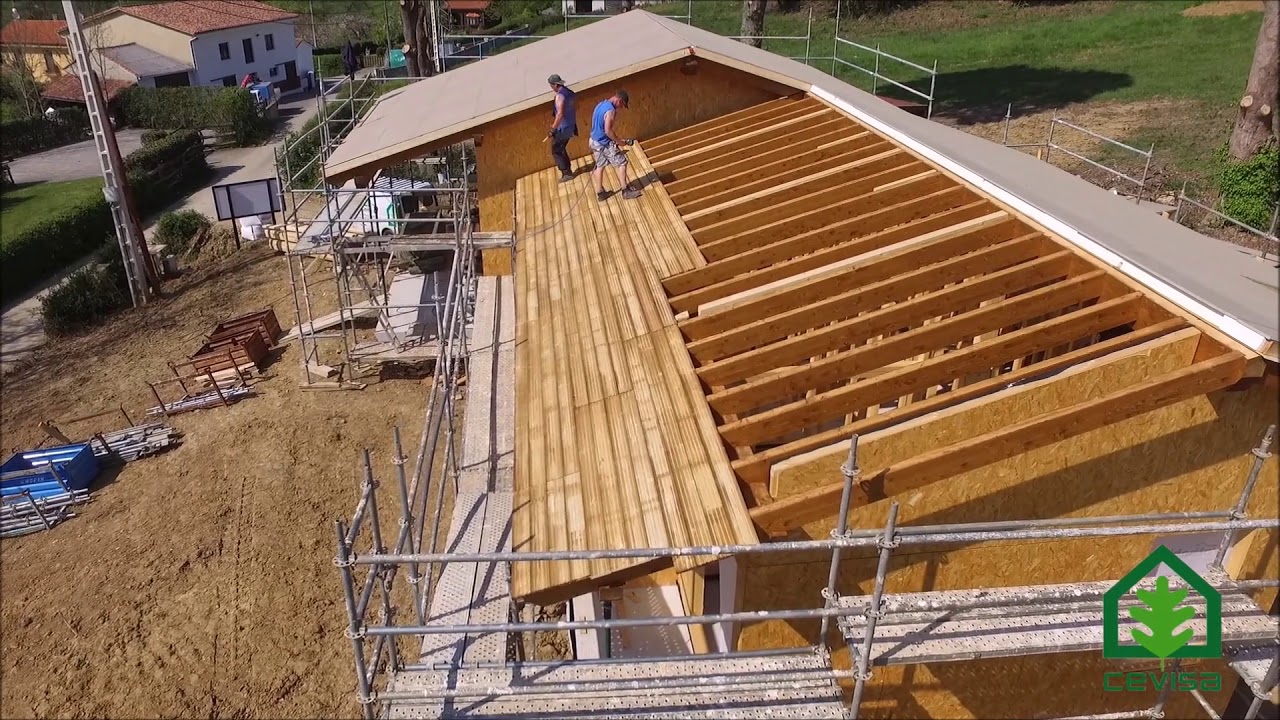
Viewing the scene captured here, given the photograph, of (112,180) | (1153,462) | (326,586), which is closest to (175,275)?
(112,180)

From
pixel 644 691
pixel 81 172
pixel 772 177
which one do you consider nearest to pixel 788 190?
pixel 772 177

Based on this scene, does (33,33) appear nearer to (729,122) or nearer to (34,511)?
(34,511)

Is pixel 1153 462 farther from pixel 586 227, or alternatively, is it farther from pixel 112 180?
pixel 112 180

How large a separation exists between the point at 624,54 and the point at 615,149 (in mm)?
4013

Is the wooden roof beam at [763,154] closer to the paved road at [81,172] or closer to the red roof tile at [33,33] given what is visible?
the paved road at [81,172]

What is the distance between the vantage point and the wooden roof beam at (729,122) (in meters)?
13.0

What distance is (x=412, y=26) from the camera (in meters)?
29.5

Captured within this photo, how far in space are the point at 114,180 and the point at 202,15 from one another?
33980mm

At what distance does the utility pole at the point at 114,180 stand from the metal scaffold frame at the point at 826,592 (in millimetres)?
21718

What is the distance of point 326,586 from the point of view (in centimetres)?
1194

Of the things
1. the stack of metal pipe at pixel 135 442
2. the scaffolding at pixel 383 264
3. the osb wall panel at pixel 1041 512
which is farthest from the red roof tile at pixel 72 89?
the osb wall panel at pixel 1041 512

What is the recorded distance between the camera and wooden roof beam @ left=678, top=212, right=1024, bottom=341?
7176mm

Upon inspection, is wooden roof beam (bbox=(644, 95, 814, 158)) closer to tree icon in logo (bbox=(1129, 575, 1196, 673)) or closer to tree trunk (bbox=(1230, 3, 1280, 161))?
tree icon in logo (bbox=(1129, 575, 1196, 673))

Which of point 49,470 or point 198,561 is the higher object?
point 49,470
